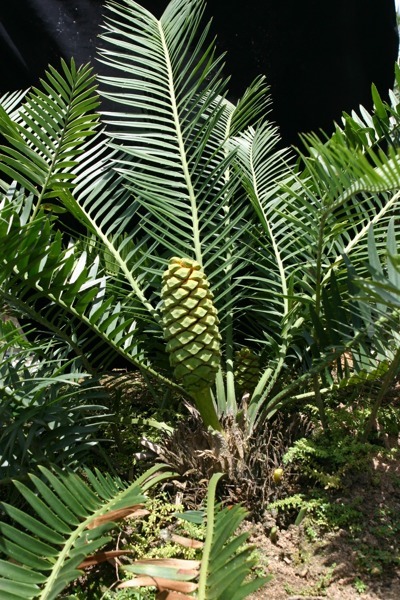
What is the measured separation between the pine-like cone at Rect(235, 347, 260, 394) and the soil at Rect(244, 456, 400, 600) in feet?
1.14

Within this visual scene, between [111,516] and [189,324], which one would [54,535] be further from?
[189,324]

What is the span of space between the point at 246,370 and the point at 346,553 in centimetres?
50

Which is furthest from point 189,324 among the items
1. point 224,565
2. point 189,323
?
point 224,565

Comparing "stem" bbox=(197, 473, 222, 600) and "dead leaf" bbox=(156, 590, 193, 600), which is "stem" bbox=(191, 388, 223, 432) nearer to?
"stem" bbox=(197, 473, 222, 600)

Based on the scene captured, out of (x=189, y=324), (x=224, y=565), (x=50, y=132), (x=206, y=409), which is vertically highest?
(x=50, y=132)

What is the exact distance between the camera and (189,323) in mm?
1145

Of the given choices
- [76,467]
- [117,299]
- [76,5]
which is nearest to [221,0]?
[76,5]

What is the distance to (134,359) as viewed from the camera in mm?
1294

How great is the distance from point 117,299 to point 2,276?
1.64ft

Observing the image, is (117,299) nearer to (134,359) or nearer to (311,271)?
(134,359)

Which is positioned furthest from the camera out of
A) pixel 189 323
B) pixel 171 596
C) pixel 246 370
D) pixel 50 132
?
pixel 246 370

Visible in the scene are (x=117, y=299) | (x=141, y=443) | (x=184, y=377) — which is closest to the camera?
(x=184, y=377)

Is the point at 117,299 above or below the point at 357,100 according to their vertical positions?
below

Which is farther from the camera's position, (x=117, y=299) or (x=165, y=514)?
(x=117, y=299)
